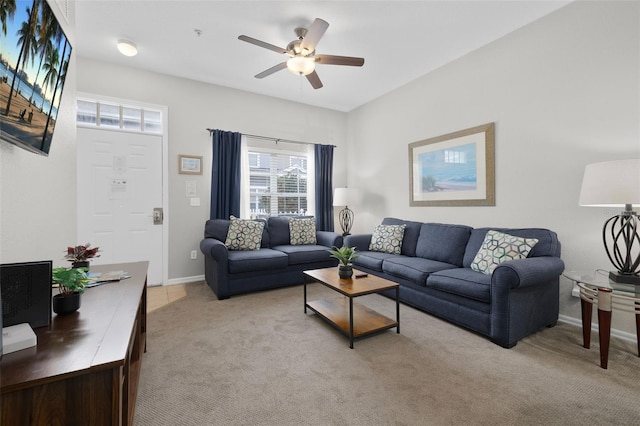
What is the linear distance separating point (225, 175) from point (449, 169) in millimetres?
3149

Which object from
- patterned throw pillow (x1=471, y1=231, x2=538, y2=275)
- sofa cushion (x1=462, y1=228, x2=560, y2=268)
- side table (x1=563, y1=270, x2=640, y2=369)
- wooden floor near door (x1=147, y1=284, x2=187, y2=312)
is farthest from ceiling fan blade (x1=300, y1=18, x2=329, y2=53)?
wooden floor near door (x1=147, y1=284, x2=187, y2=312)

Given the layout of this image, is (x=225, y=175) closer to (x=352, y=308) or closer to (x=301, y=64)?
(x=301, y=64)

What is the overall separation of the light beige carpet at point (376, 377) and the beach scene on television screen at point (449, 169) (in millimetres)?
1761

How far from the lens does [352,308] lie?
2215 millimetres

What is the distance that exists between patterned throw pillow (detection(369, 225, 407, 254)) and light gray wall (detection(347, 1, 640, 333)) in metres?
0.58

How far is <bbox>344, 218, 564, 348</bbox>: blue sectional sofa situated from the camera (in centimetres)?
216

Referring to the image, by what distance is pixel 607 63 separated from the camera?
2402 mm

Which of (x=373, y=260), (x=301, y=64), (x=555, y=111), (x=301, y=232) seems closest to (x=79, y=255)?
(x=301, y=64)

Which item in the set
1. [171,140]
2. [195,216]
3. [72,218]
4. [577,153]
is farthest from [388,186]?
[72,218]

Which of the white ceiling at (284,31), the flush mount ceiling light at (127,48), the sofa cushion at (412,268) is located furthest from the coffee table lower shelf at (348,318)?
the flush mount ceiling light at (127,48)

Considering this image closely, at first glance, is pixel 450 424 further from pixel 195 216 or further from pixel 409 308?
pixel 195 216

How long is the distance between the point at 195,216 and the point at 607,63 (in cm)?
480

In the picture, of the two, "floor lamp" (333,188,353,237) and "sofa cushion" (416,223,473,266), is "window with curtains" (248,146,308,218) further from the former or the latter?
"sofa cushion" (416,223,473,266)

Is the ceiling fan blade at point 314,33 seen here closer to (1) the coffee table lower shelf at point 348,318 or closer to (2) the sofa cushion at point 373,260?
(2) the sofa cushion at point 373,260
